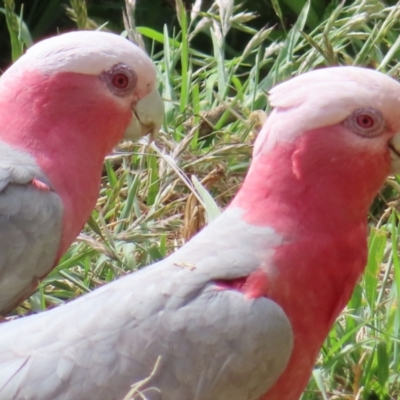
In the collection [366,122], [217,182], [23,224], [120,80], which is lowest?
[217,182]

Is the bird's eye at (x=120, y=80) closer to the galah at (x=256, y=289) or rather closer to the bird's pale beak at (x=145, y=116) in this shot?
the bird's pale beak at (x=145, y=116)

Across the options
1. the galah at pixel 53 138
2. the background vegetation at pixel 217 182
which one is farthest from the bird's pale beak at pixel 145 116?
the background vegetation at pixel 217 182

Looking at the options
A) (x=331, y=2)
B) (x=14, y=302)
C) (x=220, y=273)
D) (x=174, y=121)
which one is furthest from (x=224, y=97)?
(x=220, y=273)

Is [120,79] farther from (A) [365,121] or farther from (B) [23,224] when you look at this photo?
(A) [365,121]

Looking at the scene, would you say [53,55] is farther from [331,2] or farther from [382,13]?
[331,2]

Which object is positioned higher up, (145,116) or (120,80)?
(120,80)

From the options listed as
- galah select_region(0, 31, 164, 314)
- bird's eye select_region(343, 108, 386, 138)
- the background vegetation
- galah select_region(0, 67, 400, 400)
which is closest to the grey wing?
galah select_region(0, 31, 164, 314)

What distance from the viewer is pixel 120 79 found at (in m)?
2.72

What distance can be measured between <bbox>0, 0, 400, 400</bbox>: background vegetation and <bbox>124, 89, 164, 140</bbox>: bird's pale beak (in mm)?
255

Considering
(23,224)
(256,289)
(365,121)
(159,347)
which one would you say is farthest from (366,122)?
(23,224)

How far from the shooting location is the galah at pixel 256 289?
6.67ft

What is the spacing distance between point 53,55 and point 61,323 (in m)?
0.86

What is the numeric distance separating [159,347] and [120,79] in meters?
0.93

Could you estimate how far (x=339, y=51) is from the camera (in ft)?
12.6
